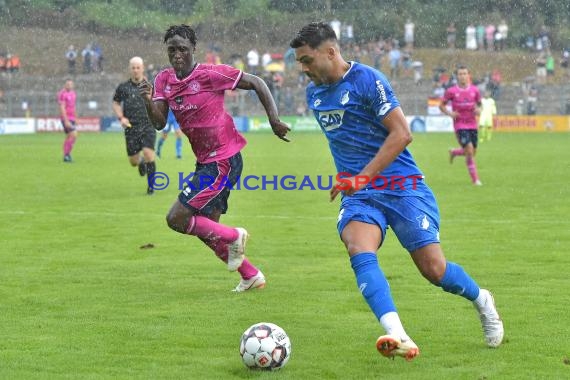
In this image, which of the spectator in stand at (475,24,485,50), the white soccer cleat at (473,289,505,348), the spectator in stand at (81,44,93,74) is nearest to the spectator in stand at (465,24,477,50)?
the spectator in stand at (475,24,485,50)

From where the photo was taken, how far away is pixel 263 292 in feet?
29.5

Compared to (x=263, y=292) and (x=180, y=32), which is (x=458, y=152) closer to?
(x=263, y=292)

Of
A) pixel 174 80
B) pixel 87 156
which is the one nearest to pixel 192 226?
pixel 174 80

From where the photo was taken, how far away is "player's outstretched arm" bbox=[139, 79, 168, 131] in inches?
342

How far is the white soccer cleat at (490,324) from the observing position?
6727 mm

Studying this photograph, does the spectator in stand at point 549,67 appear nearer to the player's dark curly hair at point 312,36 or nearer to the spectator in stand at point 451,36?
the spectator in stand at point 451,36

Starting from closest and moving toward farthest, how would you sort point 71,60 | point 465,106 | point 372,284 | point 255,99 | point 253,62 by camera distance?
1. point 372,284
2. point 465,106
3. point 255,99
4. point 253,62
5. point 71,60

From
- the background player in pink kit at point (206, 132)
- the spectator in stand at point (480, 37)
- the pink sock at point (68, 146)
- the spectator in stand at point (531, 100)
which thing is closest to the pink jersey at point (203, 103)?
the background player in pink kit at point (206, 132)

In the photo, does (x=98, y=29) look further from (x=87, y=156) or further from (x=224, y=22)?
(x=87, y=156)

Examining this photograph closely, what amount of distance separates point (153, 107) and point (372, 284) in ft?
11.2

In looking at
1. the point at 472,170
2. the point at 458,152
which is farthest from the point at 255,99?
the point at 472,170

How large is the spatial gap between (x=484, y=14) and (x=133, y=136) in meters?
47.1

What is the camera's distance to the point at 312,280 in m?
9.53

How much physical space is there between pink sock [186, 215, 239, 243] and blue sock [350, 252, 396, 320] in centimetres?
280
